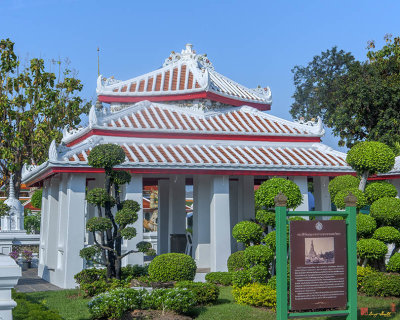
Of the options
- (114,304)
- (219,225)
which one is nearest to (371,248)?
(219,225)

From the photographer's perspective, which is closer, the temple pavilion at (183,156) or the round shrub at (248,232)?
the round shrub at (248,232)

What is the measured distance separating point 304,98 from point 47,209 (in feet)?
107

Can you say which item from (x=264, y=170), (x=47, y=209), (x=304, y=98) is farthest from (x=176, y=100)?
(x=304, y=98)

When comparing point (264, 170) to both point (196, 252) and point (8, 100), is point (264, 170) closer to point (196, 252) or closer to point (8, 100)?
point (196, 252)

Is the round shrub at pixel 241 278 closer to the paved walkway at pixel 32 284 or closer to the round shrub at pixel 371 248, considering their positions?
the round shrub at pixel 371 248

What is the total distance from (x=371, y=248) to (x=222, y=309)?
3.43 meters

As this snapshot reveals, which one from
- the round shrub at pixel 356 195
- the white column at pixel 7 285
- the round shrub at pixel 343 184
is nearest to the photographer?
the white column at pixel 7 285

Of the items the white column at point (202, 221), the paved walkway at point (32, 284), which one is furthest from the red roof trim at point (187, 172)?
the paved walkway at point (32, 284)

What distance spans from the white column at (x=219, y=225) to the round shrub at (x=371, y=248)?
4637 mm

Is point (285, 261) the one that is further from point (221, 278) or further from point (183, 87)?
point (183, 87)

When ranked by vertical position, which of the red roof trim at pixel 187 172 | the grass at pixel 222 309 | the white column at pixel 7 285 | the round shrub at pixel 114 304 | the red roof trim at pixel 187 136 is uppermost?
the red roof trim at pixel 187 136

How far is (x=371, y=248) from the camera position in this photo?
1220cm

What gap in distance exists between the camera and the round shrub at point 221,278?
48.9 ft

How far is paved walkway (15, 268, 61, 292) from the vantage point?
49.8 ft
